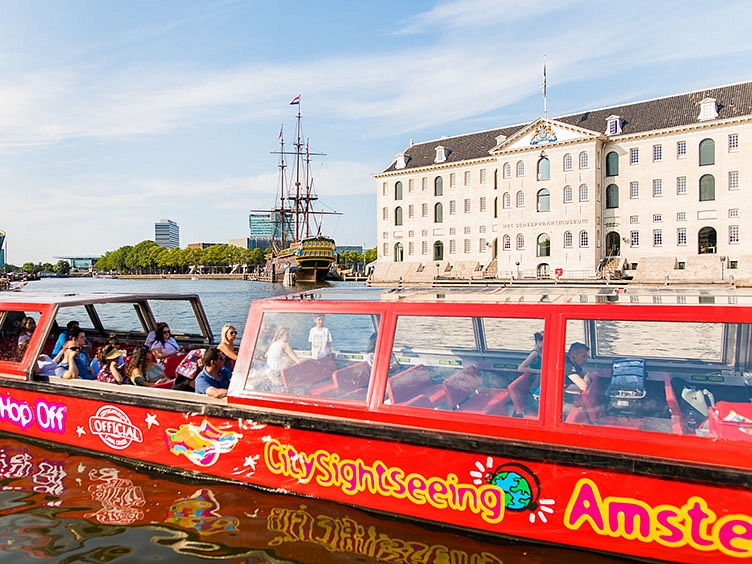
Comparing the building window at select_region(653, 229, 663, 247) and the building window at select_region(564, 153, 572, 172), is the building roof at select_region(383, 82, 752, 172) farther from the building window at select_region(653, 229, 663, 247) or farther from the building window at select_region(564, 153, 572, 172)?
the building window at select_region(653, 229, 663, 247)

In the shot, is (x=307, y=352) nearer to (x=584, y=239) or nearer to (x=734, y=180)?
(x=584, y=239)

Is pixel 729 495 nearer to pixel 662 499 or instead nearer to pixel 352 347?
pixel 662 499

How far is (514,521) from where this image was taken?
4672 millimetres

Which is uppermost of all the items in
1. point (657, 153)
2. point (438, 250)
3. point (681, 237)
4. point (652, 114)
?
point (652, 114)

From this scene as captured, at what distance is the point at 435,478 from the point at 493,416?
74 centimetres

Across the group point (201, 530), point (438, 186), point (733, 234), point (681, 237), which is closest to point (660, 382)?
point (201, 530)

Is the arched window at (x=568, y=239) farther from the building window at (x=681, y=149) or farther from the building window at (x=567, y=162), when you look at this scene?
the building window at (x=681, y=149)

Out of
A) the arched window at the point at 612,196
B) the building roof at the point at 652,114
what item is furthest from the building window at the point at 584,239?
the building roof at the point at 652,114

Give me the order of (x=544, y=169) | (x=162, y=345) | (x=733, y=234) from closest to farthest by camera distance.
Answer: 1. (x=162, y=345)
2. (x=733, y=234)
3. (x=544, y=169)

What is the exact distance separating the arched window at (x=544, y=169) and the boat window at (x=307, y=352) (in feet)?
179

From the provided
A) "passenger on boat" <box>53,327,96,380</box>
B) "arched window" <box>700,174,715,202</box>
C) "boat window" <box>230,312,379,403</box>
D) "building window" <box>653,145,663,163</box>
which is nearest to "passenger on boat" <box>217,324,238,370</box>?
"boat window" <box>230,312,379,403</box>

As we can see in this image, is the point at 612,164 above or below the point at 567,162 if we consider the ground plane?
below

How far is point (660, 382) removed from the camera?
16.6ft

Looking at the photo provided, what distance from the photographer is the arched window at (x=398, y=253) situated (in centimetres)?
6994
